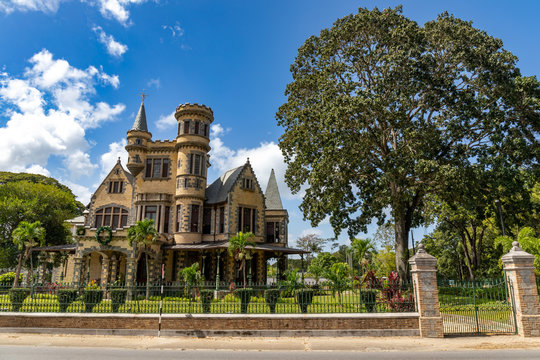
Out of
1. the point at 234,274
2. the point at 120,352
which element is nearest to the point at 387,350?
the point at 120,352

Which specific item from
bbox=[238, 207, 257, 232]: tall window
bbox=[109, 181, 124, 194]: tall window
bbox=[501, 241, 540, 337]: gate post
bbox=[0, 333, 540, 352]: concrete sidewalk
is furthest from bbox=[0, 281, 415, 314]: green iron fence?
bbox=[109, 181, 124, 194]: tall window

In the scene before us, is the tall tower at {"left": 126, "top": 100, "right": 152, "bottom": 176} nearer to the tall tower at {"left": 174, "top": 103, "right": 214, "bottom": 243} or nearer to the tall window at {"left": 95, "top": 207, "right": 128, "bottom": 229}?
the tall tower at {"left": 174, "top": 103, "right": 214, "bottom": 243}

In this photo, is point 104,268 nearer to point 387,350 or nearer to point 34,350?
point 34,350

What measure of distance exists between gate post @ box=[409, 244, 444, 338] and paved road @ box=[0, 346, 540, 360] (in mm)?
1698

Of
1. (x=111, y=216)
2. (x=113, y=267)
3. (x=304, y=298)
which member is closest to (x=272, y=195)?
(x=111, y=216)

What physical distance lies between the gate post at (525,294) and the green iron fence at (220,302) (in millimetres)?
3385

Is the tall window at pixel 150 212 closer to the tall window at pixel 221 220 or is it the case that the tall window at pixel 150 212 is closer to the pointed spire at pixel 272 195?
the tall window at pixel 221 220

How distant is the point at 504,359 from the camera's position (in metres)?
9.66

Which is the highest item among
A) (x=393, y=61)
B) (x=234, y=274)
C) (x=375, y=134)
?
(x=393, y=61)

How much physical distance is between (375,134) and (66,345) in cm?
1954

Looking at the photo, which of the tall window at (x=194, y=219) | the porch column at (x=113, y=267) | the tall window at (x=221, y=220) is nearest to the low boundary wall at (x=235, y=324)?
the porch column at (x=113, y=267)

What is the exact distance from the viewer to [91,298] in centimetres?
1427

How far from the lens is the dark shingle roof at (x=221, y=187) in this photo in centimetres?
3325

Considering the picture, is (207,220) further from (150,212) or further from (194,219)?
(150,212)
